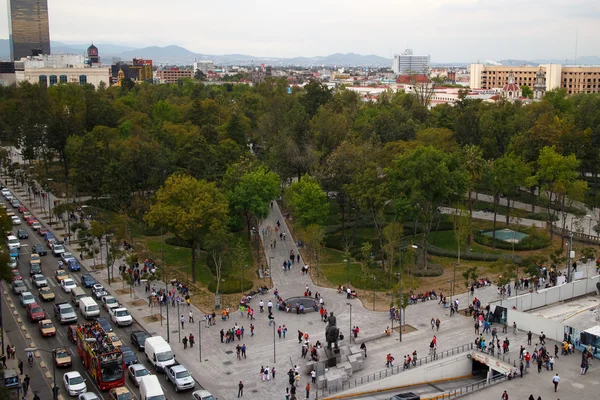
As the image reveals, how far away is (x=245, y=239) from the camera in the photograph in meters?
65.4

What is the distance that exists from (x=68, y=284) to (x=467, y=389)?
1261 inches

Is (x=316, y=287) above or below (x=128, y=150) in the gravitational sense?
below

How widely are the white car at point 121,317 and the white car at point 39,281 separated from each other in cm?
972

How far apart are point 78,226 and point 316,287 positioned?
24129 millimetres

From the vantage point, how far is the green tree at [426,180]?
54.5 metres

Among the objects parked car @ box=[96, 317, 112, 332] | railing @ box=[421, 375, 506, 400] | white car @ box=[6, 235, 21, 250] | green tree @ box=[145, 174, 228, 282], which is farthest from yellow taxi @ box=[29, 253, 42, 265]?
railing @ box=[421, 375, 506, 400]

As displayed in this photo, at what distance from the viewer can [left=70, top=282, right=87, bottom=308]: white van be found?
159ft

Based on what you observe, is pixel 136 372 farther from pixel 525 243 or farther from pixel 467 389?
pixel 525 243

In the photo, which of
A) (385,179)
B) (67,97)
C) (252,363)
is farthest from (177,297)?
(67,97)

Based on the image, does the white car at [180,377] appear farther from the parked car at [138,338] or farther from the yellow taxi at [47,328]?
the yellow taxi at [47,328]

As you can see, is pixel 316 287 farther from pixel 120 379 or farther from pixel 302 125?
pixel 302 125

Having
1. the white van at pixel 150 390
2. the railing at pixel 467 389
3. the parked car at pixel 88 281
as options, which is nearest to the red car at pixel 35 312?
the parked car at pixel 88 281

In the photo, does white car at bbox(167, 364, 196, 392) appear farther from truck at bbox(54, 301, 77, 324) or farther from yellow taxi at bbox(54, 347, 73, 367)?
truck at bbox(54, 301, 77, 324)

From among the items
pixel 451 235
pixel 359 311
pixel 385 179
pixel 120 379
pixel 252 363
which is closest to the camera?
pixel 120 379
